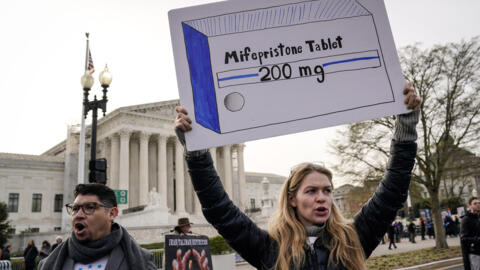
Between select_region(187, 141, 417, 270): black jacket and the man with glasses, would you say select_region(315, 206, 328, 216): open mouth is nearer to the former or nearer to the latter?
select_region(187, 141, 417, 270): black jacket

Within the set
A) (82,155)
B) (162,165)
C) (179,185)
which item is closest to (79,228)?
(82,155)

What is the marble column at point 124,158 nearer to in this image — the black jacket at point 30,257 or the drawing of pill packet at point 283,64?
the black jacket at point 30,257

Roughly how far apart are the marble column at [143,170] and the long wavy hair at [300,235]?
153ft

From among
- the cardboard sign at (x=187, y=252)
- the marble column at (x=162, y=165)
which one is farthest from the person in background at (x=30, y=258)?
the marble column at (x=162, y=165)

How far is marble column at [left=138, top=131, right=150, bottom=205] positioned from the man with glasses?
149 ft

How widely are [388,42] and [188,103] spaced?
4.34ft

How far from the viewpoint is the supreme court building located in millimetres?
48531

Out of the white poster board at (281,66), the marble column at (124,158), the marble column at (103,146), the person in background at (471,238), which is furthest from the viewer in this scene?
the marble column at (103,146)

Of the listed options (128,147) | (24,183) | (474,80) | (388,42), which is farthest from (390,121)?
(24,183)

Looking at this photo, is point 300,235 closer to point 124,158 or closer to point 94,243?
point 94,243

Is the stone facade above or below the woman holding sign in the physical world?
above

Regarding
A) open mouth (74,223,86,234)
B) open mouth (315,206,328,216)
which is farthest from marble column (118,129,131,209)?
open mouth (315,206,328,216)

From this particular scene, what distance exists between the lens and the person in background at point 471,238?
20.8 feet

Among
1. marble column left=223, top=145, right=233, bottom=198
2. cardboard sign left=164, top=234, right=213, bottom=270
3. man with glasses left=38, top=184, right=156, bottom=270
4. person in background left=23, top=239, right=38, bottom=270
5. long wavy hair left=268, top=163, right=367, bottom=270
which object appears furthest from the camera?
marble column left=223, top=145, right=233, bottom=198
